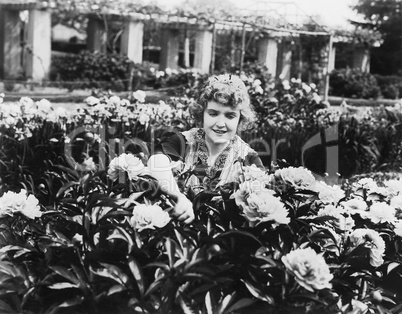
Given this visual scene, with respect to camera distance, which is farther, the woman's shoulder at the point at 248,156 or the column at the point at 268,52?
the column at the point at 268,52

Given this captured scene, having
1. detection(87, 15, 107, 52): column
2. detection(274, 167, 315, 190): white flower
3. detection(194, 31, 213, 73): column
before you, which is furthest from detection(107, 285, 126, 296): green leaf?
detection(87, 15, 107, 52): column

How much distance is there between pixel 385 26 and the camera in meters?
20.8

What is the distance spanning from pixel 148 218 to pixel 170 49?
13.0 m

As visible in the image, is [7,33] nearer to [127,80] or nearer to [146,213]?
[127,80]

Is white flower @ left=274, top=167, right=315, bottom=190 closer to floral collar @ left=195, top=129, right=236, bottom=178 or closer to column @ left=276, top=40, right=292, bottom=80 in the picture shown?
floral collar @ left=195, top=129, right=236, bottom=178

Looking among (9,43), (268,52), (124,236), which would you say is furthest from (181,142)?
(268,52)

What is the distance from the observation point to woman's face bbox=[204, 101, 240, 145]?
270cm

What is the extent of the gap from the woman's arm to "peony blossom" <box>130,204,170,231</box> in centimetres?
8

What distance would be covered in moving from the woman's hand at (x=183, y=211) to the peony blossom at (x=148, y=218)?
7 cm

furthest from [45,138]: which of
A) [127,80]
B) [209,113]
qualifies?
[127,80]

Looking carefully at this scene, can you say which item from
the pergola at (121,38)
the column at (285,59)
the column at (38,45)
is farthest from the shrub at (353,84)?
the column at (38,45)

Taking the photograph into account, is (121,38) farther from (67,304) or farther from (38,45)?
(67,304)

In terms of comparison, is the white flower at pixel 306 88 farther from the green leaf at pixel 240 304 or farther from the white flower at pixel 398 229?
the green leaf at pixel 240 304

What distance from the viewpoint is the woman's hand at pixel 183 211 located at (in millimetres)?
1819
